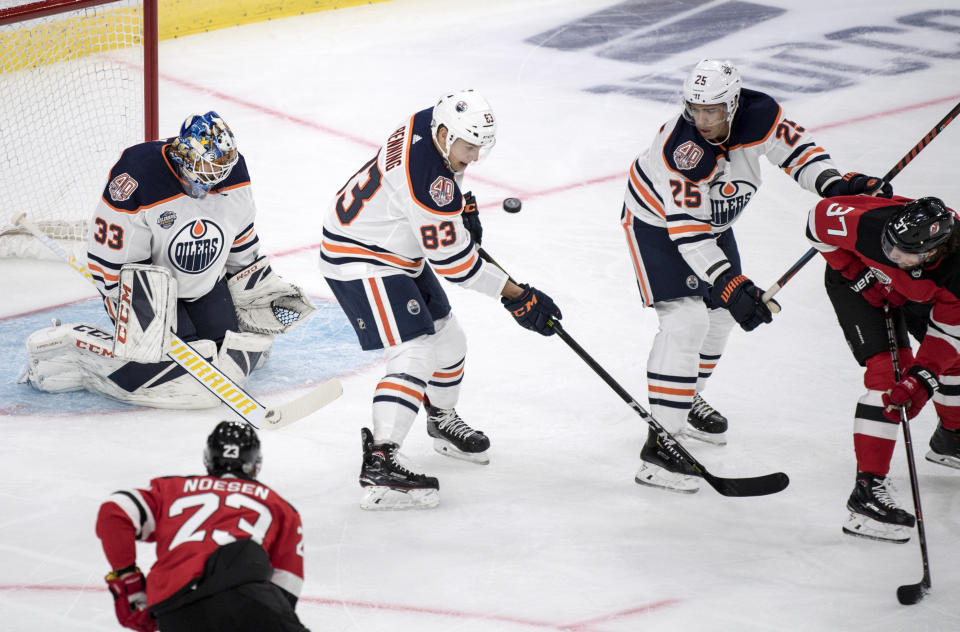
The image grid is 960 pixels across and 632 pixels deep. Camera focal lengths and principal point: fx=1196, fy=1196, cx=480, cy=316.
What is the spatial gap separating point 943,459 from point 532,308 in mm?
1313

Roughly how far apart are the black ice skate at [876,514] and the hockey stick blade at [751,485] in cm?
20

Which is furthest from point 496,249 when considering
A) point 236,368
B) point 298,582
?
point 298,582

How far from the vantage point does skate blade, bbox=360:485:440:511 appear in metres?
3.26

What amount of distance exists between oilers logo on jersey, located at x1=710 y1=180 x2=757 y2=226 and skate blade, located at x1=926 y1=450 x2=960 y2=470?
3.00ft

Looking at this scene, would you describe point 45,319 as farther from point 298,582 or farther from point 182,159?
point 298,582

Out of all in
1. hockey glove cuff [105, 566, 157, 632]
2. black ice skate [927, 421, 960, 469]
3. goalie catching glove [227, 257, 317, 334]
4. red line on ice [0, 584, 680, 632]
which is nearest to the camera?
hockey glove cuff [105, 566, 157, 632]

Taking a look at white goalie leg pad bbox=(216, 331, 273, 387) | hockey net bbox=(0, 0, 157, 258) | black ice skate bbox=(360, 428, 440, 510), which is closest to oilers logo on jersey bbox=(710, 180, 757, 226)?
black ice skate bbox=(360, 428, 440, 510)

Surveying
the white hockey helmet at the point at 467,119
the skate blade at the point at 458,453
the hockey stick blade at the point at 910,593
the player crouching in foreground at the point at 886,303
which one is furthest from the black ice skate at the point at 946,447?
the white hockey helmet at the point at 467,119

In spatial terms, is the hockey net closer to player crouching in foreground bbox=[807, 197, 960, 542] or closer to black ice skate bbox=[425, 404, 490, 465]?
black ice skate bbox=[425, 404, 490, 465]

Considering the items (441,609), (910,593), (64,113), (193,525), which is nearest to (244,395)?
(441,609)

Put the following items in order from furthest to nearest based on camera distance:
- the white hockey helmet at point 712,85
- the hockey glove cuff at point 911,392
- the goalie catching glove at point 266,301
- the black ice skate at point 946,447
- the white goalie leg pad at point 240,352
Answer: the goalie catching glove at point 266,301 → the white goalie leg pad at point 240,352 → the black ice skate at point 946,447 → the white hockey helmet at point 712,85 → the hockey glove cuff at point 911,392

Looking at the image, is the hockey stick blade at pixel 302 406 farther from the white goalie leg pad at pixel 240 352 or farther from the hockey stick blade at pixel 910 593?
the hockey stick blade at pixel 910 593

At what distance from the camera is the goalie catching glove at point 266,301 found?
4.06m

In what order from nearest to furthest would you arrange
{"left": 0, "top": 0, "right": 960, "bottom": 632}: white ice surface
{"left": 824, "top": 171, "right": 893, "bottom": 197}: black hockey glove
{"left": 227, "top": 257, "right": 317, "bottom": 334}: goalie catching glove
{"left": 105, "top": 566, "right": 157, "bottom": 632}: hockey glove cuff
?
1. {"left": 105, "top": 566, "right": 157, "bottom": 632}: hockey glove cuff
2. {"left": 0, "top": 0, "right": 960, "bottom": 632}: white ice surface
3. {"left": 824, "top": 171, "right": 893, "bottom": 197}: black hockey glove
4. {"left": 227, "top": 257, "right": 317, "bottom": 334}: goalie catching glove
